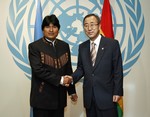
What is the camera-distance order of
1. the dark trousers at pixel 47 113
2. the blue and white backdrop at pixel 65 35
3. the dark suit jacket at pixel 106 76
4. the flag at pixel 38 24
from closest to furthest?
1. the dark suit jacket at pixel 106 76
2. the dark trousers at pixel 47 113
3. the flag at pixel 38 24
4. the blue and white backdrop at pixel 65 35

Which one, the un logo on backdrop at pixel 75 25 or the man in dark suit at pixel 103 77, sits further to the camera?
the un logo on backdrop at pixel 75 25

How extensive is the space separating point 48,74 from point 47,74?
1cm

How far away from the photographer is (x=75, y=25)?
3.25m

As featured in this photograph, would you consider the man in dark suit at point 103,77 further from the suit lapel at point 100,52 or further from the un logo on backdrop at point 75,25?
the un logo on backdrop at point 75,25

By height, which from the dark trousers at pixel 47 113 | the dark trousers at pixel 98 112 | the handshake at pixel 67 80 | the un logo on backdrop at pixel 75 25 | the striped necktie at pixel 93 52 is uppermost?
the un logo on backdrop at pixel 75 25

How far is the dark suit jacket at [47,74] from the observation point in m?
2.28

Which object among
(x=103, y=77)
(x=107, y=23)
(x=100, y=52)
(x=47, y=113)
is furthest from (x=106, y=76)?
(x=107, y=23)

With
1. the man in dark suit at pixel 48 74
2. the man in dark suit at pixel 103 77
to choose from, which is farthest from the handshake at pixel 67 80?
the man in dark suit at pixel 103 77

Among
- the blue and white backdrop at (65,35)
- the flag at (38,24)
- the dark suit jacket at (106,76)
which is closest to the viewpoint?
the dark suit jacket at (106,76)

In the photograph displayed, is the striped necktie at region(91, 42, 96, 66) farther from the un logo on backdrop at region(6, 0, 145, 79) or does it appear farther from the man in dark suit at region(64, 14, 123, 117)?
the un logo on backdrop at region(6, 0, 145, 79)

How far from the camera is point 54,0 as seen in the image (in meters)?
3.24

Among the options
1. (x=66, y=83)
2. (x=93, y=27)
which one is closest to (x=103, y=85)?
(x=66, y=83)

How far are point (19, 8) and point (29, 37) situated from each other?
1.43ft

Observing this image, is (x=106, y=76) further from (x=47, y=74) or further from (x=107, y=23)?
(x=107, y=23)
